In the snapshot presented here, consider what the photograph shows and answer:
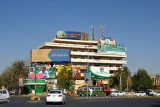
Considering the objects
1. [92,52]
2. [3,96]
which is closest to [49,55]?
[92,52]

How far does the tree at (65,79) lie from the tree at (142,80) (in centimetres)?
3020

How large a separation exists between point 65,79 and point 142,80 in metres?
32.7

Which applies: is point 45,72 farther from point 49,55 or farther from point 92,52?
point 92,52

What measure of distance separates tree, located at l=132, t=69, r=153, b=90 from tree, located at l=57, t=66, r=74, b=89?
30.2m

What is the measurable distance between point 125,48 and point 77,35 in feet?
69.4

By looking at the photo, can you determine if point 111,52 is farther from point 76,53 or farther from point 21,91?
point 21,91

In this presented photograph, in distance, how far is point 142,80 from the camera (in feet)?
322

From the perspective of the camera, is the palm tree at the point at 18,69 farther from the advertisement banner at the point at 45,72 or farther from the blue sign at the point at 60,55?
the blue sign at the point at 60,55

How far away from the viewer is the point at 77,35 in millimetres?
108500

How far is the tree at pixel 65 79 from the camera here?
7872 centimetres

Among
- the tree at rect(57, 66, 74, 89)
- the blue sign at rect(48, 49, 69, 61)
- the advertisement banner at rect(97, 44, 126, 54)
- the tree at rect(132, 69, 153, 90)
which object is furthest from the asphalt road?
the advertisement banner at rect(97, 44, 126, 54)

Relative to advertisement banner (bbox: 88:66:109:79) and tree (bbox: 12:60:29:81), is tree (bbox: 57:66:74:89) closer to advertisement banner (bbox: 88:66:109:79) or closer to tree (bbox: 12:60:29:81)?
tree (bbox: 12:60:29:81)

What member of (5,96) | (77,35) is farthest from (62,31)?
(5,96)

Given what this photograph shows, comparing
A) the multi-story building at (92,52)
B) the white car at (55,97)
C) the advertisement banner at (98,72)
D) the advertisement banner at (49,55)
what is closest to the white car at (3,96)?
the white car at (55,97)
